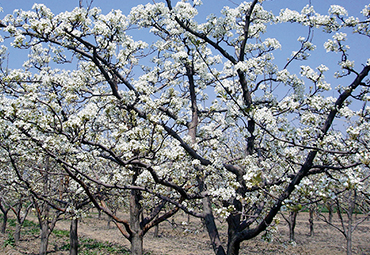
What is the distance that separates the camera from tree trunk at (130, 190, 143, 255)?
345 inches

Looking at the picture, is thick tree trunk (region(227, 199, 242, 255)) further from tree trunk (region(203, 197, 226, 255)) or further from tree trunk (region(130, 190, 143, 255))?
tree trunk (region(130, 190, 143, 255))

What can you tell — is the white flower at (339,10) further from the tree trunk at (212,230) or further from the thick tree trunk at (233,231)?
the tree trunk at (212,230)

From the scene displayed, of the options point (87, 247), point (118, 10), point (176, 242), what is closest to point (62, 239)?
point (87, 247)

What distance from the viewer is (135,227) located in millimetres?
9008

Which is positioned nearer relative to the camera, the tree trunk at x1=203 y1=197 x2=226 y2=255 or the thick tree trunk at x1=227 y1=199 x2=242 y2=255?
the thick tree trunk at x1=227 y1=199 x2=242 y2=255

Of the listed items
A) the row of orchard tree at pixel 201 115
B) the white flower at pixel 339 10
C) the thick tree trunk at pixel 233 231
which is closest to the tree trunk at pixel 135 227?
the row of orchard tree at pixel 201 115

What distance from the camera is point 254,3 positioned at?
6312 mm

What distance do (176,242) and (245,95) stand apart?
19536mm

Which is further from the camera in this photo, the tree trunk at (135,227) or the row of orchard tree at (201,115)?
the tree trunk at (135,227)

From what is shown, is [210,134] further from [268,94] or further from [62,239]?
[62,239]

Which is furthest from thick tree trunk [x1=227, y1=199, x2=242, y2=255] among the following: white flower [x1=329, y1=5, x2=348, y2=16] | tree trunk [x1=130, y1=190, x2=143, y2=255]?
white flower [x1=329, y1=5, x2=348, y2=16]

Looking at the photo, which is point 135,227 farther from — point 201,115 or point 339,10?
point 339,10

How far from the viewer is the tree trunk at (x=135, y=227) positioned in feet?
28.8

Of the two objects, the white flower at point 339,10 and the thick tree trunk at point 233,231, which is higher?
the white flower at point 339,10
